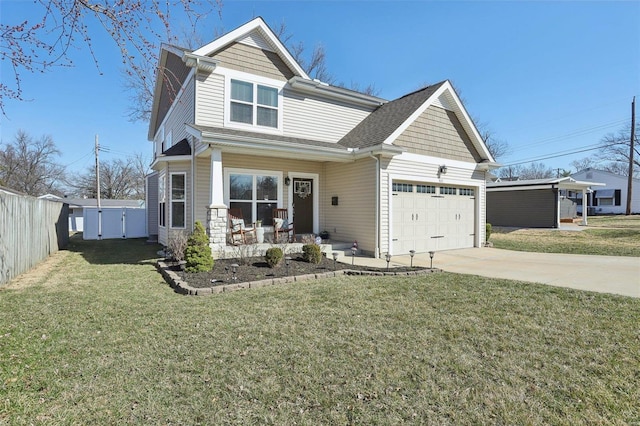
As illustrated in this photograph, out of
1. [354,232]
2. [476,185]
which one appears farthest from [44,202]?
[476,185]

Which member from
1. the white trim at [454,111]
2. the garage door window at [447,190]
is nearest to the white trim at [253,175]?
the white trim at [454,111]

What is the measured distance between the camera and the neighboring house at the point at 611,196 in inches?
1483

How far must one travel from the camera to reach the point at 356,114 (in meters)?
12.8

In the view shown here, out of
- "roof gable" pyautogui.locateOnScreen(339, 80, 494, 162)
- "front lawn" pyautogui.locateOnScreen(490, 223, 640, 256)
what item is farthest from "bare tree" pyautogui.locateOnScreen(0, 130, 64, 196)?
"front lawn" pyautogui.locateOnScreen(490, 223, 640, 256)

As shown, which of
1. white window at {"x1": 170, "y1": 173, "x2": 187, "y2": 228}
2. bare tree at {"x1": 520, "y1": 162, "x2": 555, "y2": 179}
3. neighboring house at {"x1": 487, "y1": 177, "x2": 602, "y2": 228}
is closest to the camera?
white window at {"x1": 170, "y1": 173, "x2": 187, "y2": 228}

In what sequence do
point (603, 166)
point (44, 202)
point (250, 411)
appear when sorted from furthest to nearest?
point (603, 166)
point (44, 202)
point (250, 411)

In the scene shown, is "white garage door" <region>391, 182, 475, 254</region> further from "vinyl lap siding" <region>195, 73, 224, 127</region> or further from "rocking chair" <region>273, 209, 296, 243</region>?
"vinyl lap siding" <region>195, 73, 224, 127</region>

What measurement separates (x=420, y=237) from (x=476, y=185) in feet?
12.3

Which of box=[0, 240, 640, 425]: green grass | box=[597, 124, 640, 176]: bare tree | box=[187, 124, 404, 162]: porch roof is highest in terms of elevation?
box=[597, 124, 640, 176]: bare tree

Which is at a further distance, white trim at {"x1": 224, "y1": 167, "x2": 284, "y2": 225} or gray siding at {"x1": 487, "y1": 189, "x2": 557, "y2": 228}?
gray siding at {"x1": 487, "y1": 189, "x2": 557, "y2": 228}

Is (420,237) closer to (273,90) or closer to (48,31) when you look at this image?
(273,90)

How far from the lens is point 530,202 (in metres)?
21.4

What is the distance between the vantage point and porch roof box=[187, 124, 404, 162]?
8008 mm

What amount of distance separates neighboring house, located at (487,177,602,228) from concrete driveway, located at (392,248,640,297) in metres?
11.5
